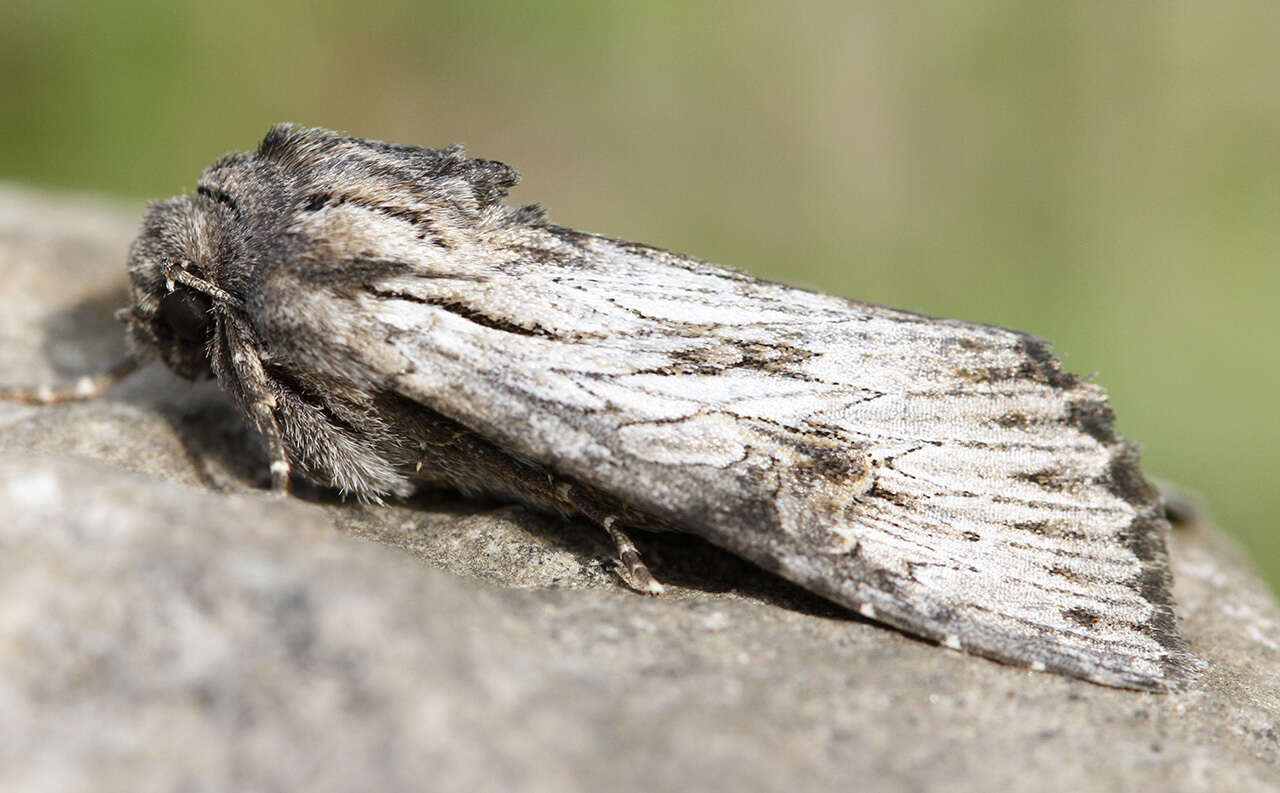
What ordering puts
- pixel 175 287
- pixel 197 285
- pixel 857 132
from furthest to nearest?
1. pixel 857 132
2. pixel 175 287
3. pixel 197 285

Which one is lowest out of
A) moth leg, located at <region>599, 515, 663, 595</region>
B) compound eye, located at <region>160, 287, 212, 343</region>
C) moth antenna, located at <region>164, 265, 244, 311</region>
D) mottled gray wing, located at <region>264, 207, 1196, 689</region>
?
moth leg, located at <region>599, 515, 663, 595</region>

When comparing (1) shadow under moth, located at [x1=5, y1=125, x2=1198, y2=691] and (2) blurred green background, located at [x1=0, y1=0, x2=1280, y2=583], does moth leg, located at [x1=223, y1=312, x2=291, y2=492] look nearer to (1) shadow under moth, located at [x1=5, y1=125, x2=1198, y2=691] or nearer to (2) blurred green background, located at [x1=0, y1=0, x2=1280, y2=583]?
(1) shadow under moth, located at [x1=5, y1=125, x2=1198, y2=691]

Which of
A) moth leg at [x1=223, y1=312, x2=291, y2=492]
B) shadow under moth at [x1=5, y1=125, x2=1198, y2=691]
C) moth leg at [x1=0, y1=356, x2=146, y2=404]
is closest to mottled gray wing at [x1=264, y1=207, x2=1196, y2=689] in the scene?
shadow under moth at [x1=5, y1=125, x2=1198, y2=691]

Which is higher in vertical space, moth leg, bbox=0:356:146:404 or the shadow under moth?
the shadow under moth

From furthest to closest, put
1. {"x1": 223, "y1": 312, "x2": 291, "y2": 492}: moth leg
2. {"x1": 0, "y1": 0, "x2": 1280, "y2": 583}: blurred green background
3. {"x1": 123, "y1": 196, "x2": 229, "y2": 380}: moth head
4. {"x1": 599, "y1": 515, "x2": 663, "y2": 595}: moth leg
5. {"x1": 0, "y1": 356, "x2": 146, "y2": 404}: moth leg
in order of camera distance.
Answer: {"x1": 0, "y1": 0, "x2": 1280, "y2": 583}: blurred green background → {"x1": 0, "y1": 356, "x2": 146, "y2": 404}: moth leg → {"x1": 123, "y1": 196, "x2": 229, "y2": 380}: moth head → {"x1": 223, "y1": 312, "x2": 291, "y2": 492}: moth leg → {"x1": 599, "y1": 515, "x2": 663, "y2": 595}: moth leg

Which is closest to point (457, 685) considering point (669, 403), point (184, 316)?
point (669, 403)

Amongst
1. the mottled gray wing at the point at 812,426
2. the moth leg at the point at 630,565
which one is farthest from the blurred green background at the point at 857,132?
the moth leg at the point at 630,565

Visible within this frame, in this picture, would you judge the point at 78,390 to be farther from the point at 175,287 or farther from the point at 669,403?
the point at 669,403
